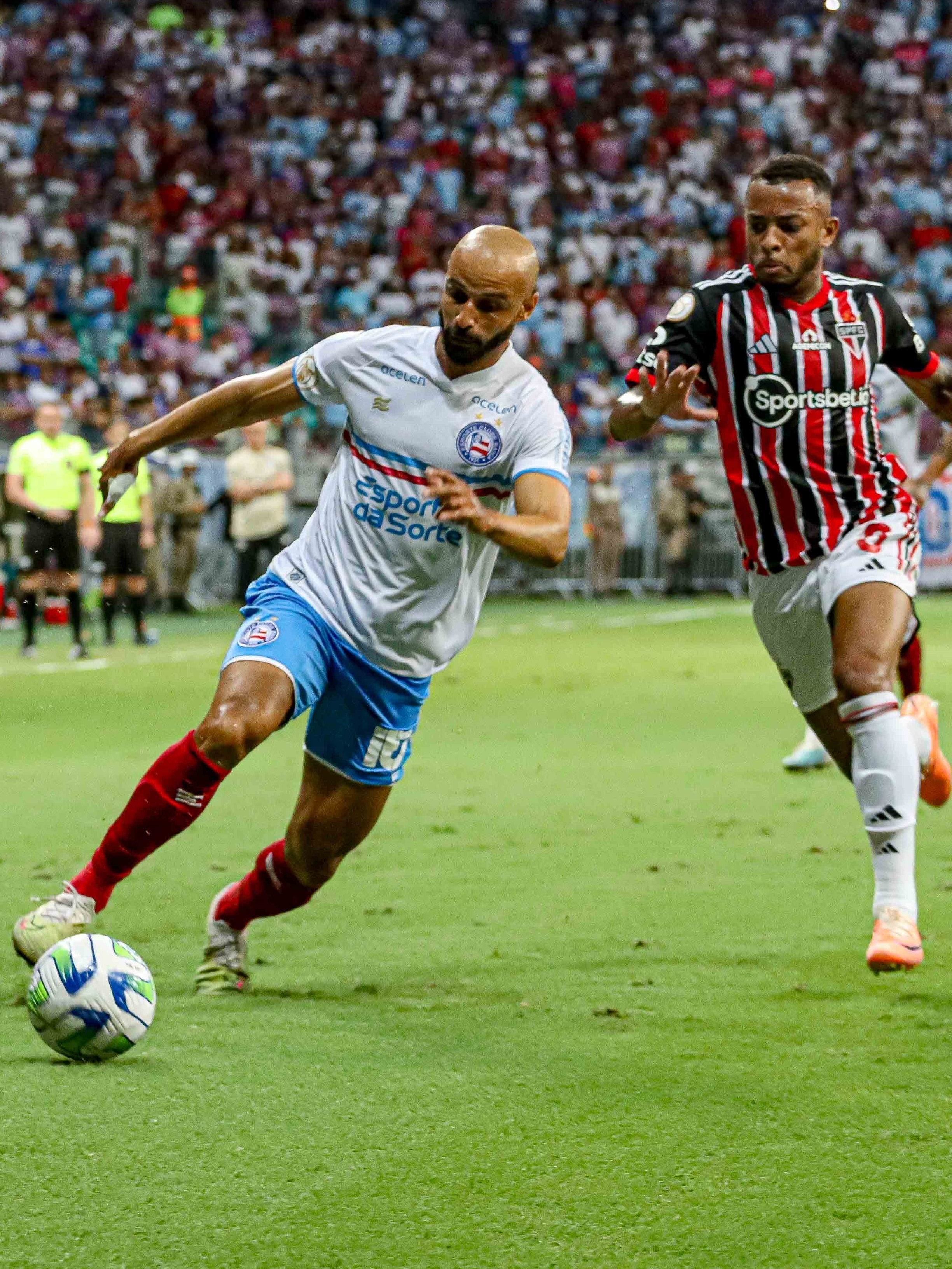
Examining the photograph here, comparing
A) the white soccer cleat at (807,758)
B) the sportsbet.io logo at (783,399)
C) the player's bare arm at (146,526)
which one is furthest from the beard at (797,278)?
the player's bare arm at (146,526)

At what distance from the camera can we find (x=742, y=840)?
7.59 metres

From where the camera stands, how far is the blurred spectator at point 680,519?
23.9 metres

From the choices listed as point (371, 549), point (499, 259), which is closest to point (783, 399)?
point (499, 259)

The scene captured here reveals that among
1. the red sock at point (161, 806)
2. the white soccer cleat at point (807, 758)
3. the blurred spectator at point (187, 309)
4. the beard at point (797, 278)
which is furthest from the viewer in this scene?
the blurred spectator at point (187, 309)

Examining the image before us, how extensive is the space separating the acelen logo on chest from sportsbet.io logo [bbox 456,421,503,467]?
0.57 ft

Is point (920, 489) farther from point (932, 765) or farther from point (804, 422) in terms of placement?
point (804, 422)

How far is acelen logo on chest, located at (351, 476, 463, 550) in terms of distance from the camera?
4922 millimetres

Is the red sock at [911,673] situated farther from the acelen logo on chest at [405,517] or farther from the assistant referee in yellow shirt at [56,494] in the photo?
the assistant referee in yellow shirt at [56,494]

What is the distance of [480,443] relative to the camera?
194 inches

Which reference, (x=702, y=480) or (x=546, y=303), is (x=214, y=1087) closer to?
(x=702, y=480)

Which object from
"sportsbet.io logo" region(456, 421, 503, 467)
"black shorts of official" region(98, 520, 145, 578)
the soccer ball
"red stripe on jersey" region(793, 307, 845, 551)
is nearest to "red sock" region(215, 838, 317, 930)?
the soccer ball

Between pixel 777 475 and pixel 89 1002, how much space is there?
2.64 m

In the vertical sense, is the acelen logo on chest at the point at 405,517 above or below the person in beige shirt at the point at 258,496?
above

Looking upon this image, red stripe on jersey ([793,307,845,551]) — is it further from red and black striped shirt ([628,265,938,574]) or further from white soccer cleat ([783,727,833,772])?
white soccer cleat ([783,727,833,772])
